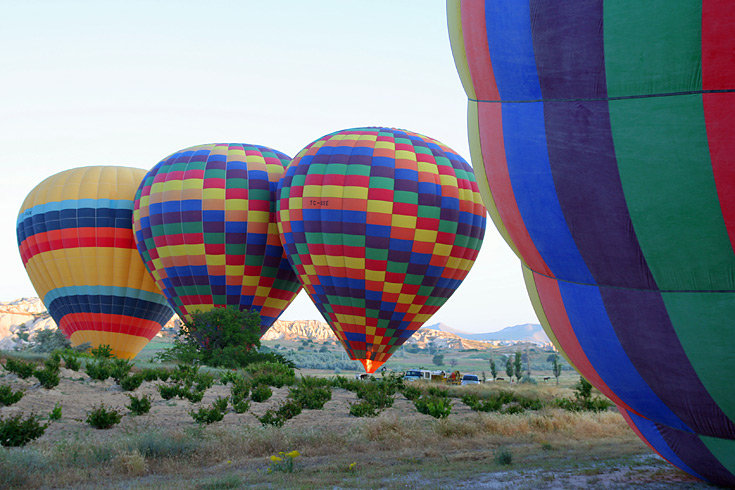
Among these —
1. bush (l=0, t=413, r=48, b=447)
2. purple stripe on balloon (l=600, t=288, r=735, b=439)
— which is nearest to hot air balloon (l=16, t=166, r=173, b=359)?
bush (l=0, t=413, r=48, b=447)

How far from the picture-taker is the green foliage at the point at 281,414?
13.9 m

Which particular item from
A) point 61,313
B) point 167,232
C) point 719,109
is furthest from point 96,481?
point 61,313

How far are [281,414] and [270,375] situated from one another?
20.1 feet

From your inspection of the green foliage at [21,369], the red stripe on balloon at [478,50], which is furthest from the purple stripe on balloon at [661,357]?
the green foliage at [21,369]

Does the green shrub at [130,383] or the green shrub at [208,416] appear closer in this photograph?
the green shrub at [208,416]

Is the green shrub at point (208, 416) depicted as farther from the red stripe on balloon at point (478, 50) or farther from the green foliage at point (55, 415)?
the red stripe on balloon at point (478, 50)

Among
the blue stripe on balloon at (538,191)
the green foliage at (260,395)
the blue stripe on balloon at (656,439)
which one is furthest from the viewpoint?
the green foliage at (260,395)

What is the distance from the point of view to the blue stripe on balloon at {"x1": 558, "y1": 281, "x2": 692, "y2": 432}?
20.8 feet

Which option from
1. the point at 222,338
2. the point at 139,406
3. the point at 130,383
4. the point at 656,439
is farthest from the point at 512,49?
the point at 222,338

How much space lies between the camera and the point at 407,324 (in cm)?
2645

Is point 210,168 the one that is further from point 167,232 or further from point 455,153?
point 455,153

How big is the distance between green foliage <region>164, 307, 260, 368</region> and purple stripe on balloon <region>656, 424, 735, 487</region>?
21076 millimetres

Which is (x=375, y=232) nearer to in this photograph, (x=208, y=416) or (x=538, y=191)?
(x=208, y=416)

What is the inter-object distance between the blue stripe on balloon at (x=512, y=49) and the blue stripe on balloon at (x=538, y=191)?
0.19m
